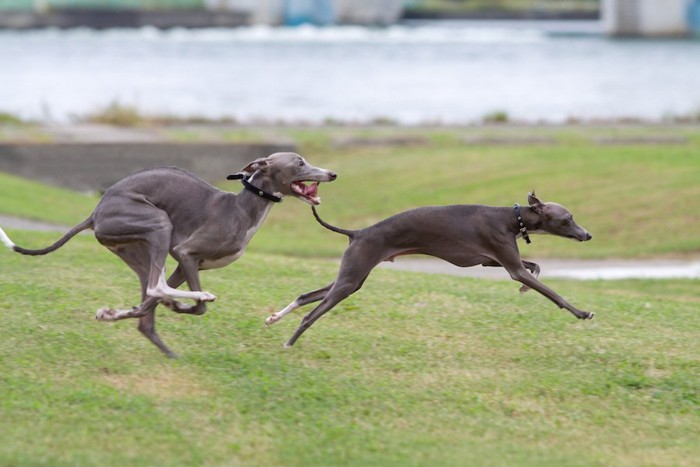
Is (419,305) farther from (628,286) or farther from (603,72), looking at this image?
(603,72)

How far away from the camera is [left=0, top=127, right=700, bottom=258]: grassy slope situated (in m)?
20.6

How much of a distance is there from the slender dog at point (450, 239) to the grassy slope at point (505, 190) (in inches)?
368

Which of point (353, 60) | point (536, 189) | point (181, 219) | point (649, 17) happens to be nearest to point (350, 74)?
point (353, 60)

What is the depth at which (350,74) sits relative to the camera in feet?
251

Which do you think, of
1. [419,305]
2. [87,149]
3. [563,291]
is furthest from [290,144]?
[419,305]

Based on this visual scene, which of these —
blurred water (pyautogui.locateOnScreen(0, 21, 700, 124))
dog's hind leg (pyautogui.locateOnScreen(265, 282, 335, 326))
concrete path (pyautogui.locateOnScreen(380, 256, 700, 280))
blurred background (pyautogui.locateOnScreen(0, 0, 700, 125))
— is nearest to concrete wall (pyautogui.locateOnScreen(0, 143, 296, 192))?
blurred background (pyautogui.locateOnScreen(0, 0, 700, 125))

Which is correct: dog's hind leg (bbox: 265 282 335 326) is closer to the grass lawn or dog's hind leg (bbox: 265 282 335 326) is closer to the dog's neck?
the grass lawn

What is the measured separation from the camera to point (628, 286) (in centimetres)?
1689

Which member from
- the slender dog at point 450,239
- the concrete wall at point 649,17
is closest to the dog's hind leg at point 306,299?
the slender dog at point 450,239

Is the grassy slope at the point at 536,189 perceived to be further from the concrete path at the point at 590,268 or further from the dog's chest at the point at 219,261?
the dog's chest at the point at 219,261

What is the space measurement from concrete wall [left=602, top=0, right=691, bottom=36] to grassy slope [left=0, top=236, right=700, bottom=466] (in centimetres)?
10028

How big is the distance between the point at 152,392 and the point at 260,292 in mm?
3373

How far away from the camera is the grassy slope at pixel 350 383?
26.2 feet

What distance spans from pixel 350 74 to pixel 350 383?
68.3 meters
